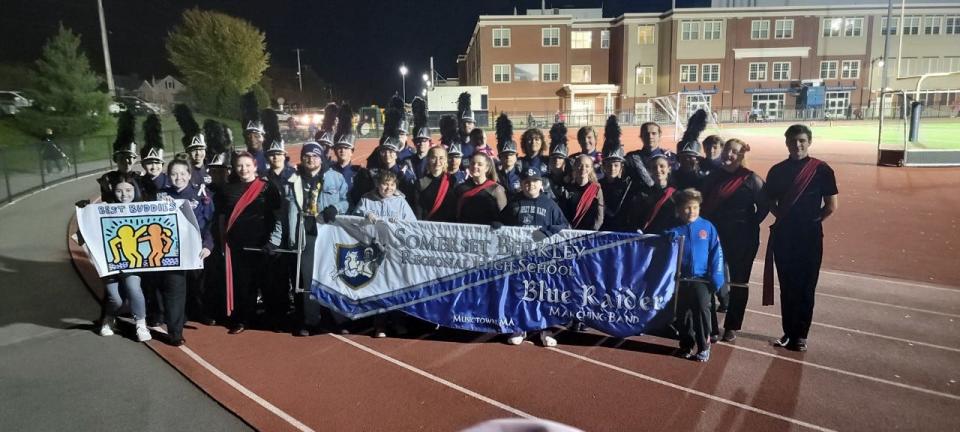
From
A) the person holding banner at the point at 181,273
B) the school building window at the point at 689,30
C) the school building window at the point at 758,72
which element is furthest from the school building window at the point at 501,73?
the person holding banner at the point at 181,273

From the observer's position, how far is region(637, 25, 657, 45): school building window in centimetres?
5784

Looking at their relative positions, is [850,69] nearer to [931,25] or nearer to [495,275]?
[931,25]

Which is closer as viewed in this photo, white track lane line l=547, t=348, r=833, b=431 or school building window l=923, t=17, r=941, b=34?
white track lane line l=547, t=348, r=833, b=431

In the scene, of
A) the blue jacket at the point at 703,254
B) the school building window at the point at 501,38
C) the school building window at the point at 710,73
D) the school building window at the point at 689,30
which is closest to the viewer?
the blue jacket at the point at 703,254

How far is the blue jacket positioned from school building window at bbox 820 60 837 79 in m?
63.3

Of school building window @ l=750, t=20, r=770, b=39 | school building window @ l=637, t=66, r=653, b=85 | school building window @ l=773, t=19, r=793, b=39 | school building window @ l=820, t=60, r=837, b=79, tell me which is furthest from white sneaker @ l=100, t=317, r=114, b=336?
school building window @ l=820, t=60, r=837, b=79

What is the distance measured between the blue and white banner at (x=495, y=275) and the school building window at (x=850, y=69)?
65012mm

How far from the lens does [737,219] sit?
19.3 feet

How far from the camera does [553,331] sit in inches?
249

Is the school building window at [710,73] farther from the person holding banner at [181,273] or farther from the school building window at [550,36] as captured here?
the person holding banner at [181,273]

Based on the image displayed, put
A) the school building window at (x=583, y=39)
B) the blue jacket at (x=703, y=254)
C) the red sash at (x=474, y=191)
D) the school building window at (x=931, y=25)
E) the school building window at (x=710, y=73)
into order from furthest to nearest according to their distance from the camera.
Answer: the school building window at (x=583, y=39) → the school building window at (x=710, y=73) → the school building window at (x=931, y=25) → the red sash at (x=474, y=191) → the blue jacket at (x=703, y=254)

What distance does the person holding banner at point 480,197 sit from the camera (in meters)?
6.22

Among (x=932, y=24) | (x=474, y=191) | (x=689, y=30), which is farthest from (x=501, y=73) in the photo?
(x=474, y=191)

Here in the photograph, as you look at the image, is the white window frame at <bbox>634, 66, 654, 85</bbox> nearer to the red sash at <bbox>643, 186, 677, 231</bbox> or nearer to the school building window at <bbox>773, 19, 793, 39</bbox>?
the school building window at <bbox>773, 19, 793, 39</bbox>
